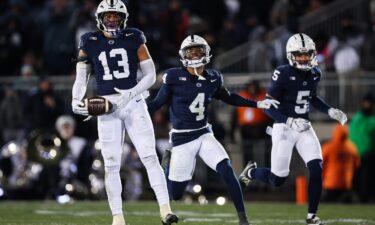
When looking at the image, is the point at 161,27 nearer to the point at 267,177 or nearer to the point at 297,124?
the point at 267,177

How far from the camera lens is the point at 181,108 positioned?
938 cm

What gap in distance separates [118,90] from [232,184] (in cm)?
122

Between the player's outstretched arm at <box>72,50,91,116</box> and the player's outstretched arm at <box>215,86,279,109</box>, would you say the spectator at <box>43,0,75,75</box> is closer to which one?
the player's outstretched arm at <box>215,86,279,109</box>

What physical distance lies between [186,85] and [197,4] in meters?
8.22

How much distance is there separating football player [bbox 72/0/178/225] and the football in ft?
0.31

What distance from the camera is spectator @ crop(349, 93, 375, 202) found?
46.2 ft

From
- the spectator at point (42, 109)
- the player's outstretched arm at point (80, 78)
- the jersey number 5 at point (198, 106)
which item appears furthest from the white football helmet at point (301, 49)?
the spectator at point (42, 109)

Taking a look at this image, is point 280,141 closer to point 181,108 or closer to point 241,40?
point 181,108

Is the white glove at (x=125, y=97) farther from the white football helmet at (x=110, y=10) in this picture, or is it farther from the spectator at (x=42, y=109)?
the spectator at (x=42, y=109)

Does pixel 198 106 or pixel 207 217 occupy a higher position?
pixel 198 106

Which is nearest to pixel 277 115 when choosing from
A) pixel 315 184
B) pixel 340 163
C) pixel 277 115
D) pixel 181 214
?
pixel 277 115

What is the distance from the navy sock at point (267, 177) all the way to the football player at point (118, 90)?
5.52 feet

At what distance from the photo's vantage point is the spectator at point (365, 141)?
1407 cm

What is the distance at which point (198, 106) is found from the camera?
931cm
